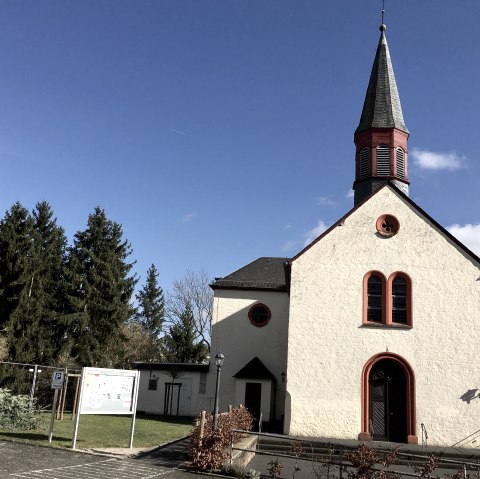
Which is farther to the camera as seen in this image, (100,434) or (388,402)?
(388,402)

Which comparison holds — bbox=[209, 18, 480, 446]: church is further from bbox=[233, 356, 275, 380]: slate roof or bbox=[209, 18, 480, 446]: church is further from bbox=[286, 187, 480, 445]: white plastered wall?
bbox=[233, 356, 275, 380]: slate roof

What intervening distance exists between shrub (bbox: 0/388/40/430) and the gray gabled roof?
20.6m

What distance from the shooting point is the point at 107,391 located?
15.5m

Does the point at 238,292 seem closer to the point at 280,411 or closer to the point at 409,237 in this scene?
the point at 280,411

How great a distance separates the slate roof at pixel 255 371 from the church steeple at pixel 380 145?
33.4 ft

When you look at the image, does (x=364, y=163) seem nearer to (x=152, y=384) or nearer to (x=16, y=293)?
(x=152, y=384)

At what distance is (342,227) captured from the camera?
21734 millimetres

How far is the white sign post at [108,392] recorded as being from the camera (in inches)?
586

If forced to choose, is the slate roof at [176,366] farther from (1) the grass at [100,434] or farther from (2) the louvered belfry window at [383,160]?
(2) the louvered belfry window at [383,160]

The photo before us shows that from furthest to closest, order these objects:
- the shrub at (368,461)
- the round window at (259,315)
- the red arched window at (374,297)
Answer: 1. the round window at (259,315)
2. the red arched window at (374,297)
3. the shrub at (368,461)

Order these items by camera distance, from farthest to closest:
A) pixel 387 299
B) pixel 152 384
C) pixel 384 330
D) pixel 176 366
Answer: pixel 152 384
pixel 176 366
pixel 387 299
pixel 384 330

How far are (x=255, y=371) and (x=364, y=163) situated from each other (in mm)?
12465

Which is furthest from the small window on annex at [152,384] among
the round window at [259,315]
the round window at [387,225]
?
the round window at [387,225]

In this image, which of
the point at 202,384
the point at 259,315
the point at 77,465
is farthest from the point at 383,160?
the point at 77,465
